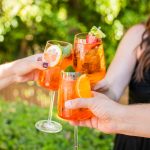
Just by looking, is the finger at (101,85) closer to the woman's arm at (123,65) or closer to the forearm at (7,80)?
the woman's arm at (123,65)

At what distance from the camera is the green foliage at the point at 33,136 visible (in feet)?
13.0

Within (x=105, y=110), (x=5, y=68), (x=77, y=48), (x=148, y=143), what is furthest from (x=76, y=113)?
(x=148, y=143)

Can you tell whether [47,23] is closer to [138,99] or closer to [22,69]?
[138,99]

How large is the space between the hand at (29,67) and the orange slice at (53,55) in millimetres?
38

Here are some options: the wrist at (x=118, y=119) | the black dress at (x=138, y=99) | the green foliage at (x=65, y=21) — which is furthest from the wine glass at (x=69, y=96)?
the green foliage at (x=65, y=21)

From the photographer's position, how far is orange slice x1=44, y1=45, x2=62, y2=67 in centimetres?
251

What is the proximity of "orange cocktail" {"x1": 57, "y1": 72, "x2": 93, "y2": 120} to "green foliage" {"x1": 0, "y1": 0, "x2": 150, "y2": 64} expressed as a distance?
3273mm

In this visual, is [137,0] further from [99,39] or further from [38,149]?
[99,39]

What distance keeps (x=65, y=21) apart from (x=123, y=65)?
9.90 ft

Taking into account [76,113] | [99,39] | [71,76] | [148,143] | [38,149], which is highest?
[99,39]

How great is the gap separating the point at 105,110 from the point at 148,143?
0.86 meters

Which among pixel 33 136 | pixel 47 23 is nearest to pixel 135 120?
pixel 33 136

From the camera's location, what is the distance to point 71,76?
237 centimetres

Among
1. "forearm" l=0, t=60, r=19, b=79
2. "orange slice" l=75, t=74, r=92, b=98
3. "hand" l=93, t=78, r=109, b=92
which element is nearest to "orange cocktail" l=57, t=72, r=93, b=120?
"orange slice" l=75, t=74, r=92, b=98
